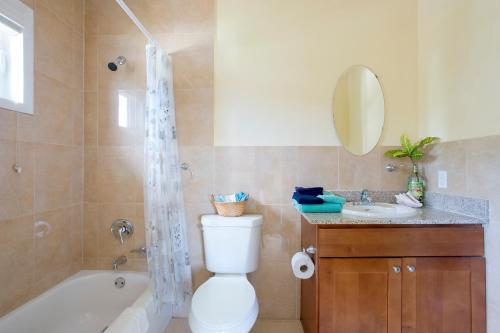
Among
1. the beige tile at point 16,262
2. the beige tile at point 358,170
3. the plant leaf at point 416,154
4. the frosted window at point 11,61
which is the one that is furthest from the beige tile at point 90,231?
the plant leaf at point 416,154

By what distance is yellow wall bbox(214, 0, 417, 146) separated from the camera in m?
1.80

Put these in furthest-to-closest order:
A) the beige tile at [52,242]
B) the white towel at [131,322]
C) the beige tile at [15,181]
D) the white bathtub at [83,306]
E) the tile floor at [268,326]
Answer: the tile floor at [268,326] < the beige tile at [52,242] < the white bathtub at [83,306] < the beige tile at [15,181] < the white towel at [131,322]

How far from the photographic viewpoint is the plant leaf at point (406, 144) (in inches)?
65.8

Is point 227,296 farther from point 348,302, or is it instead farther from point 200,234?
point 348,302

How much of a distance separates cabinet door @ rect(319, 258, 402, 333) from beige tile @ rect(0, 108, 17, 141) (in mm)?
1878

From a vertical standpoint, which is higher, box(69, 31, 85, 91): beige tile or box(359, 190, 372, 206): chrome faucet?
box(69, 31, 85, 91): beige tile

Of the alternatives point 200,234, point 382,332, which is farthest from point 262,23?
point 382,332

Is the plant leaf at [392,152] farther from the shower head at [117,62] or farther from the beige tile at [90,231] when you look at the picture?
the beige tile at [90,231]

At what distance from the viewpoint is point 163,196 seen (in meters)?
1.56

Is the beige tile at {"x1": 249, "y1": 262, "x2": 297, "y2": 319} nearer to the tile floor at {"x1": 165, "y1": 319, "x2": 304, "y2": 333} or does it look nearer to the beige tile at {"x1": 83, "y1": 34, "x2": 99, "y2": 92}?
the tile floor at {"x1": 165, "y1": 319, "x2": 304, "y2": 333}

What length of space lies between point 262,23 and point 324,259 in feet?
5.79

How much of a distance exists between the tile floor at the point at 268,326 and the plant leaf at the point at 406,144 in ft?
5.02

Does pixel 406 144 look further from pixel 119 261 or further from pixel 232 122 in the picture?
pixel 119 261

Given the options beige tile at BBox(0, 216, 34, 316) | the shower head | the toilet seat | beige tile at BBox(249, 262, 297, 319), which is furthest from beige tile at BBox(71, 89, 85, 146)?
beige tile at BBox(249, 262, 297, 319)
